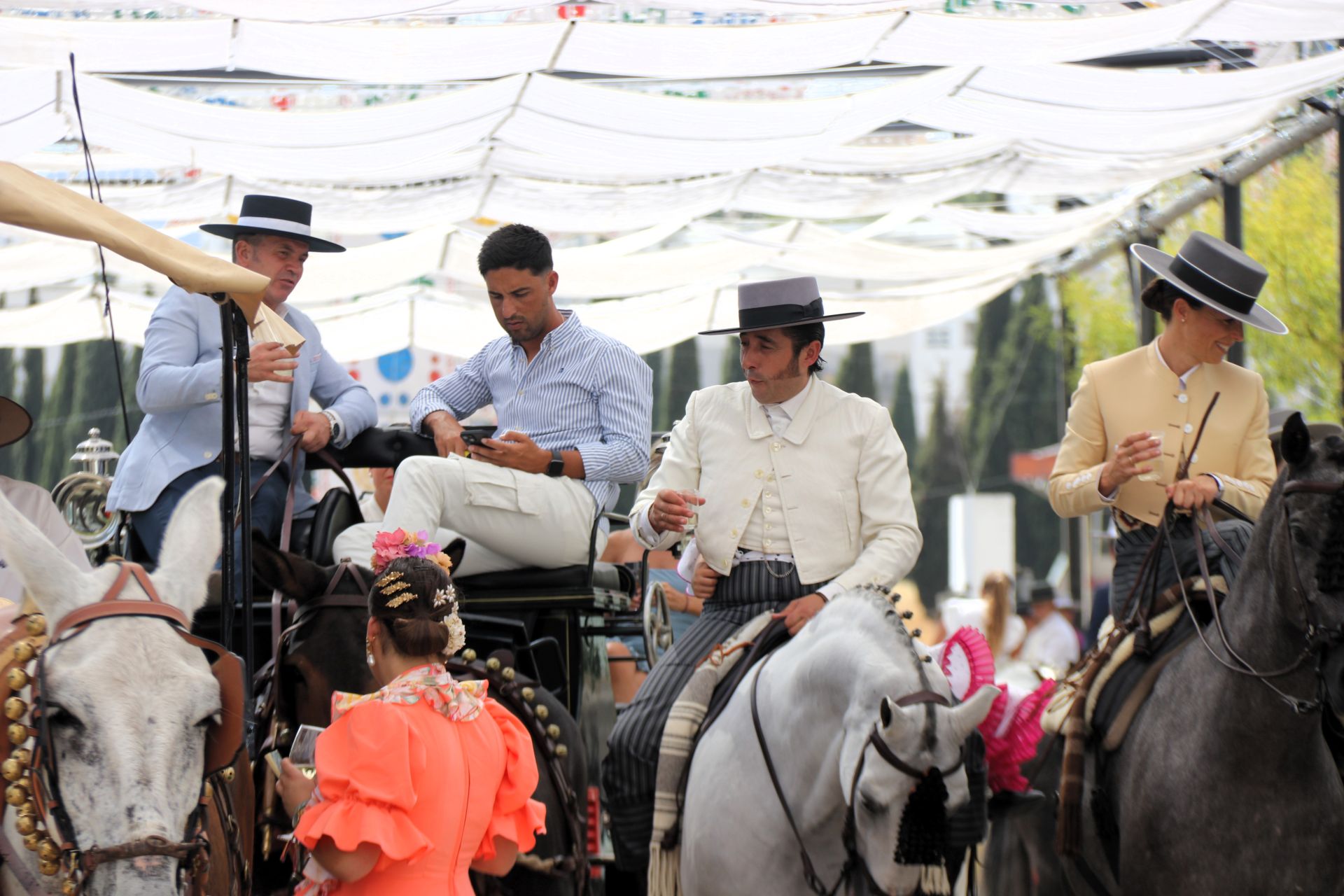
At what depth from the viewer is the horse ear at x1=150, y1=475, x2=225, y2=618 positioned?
141 inches

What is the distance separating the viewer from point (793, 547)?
4.98 metres

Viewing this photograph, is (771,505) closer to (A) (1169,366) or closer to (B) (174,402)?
(A) (1169,366)

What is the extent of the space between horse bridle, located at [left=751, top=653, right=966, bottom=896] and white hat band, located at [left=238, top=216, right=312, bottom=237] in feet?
7.75

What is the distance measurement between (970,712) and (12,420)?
3145mm

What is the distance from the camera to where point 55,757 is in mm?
3041

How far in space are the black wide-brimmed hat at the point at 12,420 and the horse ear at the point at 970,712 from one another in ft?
9.96

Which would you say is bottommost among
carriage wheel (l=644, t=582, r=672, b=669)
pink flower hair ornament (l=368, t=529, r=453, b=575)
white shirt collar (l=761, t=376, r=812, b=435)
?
carriage wheel (l=644, t=582, r=672, b=669)

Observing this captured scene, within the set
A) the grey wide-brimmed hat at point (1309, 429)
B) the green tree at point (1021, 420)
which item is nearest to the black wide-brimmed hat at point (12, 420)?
the grey wide-brimmed hat at point (1309, 429)

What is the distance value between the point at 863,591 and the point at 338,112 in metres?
6.55

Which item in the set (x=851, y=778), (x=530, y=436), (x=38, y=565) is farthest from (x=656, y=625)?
(x=38, y=565)

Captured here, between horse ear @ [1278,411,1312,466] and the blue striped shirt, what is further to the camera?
the blue striped shirt

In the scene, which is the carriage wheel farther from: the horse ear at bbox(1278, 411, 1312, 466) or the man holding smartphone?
the horse ear at bbox(1278, 411, 1312, 466)

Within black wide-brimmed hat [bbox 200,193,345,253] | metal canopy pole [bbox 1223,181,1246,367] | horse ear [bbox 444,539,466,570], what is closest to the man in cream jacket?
horse ear [bbox 444,539,466,570]

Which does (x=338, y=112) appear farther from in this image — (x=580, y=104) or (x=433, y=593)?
(x=433, y=593)
